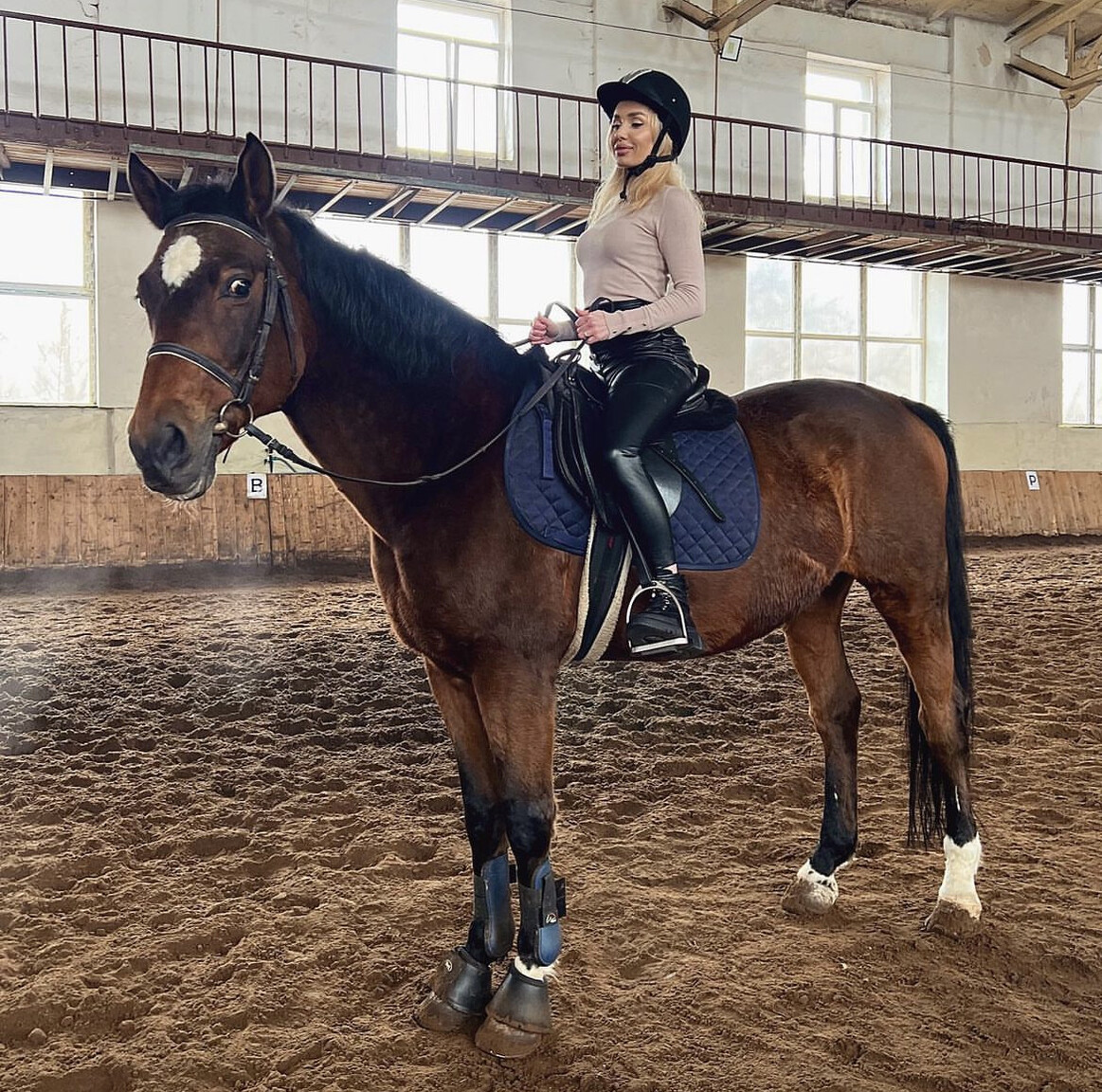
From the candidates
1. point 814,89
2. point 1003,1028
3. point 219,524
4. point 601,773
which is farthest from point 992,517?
point 1003,1028

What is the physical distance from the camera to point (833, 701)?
307cm

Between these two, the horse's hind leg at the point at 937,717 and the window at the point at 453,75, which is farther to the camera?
the window at the point at 453,75

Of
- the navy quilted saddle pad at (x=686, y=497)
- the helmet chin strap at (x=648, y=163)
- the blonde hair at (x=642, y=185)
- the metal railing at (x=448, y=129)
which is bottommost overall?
the navy quilted saddle pad at (x=686, y=497)

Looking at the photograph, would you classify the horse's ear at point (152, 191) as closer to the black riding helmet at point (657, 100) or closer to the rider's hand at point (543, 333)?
the rider's hand at point (543, 333)

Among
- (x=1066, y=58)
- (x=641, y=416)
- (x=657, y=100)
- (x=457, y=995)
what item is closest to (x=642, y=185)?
(x=657, y=100)

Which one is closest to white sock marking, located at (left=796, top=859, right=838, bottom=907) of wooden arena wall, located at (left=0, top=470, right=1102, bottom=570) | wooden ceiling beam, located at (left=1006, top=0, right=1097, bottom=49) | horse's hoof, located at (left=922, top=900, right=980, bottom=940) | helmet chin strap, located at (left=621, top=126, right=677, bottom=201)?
horse's hoof, located at (left=922, top=900, right=980, bottom=940)

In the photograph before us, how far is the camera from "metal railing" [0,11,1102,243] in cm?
1029

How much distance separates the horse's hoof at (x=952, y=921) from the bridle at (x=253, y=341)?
223 cm

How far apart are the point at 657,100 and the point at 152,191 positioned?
1.24 meters

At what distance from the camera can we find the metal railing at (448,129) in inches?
405

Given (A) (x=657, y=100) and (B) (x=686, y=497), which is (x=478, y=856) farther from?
(A) (x=657, y=100)

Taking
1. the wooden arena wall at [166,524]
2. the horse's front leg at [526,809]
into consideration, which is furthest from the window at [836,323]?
the horse's front leg at [526,809]

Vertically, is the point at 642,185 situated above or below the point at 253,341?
above

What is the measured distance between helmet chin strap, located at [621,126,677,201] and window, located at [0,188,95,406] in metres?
10.1
